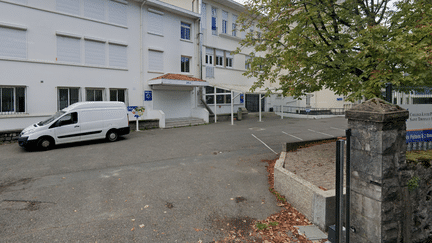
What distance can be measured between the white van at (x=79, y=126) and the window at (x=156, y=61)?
6.77 meters

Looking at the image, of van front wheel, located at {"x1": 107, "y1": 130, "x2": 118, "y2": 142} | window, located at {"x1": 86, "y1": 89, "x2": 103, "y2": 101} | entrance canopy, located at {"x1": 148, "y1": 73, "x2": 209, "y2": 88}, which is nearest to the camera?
van front wheel, located at {"x1": 107, "y1": 130, "x2": 118, "y2": 142}

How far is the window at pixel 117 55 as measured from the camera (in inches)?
648

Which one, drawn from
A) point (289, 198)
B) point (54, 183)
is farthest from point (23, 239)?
point (289, 198)

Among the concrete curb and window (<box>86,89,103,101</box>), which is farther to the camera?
window (<box>86,89,103,101</box>)

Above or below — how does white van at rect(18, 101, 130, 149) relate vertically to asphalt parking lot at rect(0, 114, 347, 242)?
above

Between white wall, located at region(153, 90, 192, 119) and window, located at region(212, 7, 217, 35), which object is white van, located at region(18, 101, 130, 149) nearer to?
white wall, located at region(153, 90, 192, 119)

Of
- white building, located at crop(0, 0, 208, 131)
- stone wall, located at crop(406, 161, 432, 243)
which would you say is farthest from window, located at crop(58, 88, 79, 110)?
stone wall, located at crop(406, 161, 432, 243)

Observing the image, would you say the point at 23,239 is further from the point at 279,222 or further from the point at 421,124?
the point at 421,124

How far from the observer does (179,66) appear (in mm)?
20391

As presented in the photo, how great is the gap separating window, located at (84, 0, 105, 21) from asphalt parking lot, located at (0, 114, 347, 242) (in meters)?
10.1

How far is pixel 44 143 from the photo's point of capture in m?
10.3

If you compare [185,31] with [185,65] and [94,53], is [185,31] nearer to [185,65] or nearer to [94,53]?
[185,65]

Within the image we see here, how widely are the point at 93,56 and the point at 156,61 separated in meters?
4.70

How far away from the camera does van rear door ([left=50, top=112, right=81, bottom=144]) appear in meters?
10.7
